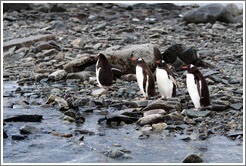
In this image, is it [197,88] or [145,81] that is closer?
[197,88]

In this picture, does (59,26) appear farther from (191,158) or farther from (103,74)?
(191,158)

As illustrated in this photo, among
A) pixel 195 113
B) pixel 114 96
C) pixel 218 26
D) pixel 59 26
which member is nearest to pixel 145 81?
pixel 114 96

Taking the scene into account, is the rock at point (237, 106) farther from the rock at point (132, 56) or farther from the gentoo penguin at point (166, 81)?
the rock at point (132, 56)

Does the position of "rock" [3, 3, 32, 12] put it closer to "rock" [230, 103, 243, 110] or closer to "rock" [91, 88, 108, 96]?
"rock" [91, 88, 108, 96]

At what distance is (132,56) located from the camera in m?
8.76

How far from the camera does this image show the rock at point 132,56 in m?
8.74

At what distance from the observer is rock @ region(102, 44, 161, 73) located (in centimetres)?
874

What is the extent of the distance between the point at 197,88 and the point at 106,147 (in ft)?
6.90

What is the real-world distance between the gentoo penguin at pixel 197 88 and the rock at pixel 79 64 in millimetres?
3527

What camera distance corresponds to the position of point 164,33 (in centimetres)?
1425

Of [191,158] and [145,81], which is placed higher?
[145,81]

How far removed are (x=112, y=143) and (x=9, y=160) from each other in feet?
3.89

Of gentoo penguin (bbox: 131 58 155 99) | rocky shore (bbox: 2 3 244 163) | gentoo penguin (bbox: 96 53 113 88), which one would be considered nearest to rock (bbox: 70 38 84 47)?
rocky shore (bbox: 2 3 244 163)

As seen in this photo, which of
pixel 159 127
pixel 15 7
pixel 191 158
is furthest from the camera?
pixel 15 7
